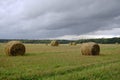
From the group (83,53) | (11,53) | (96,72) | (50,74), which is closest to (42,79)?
(50,74)

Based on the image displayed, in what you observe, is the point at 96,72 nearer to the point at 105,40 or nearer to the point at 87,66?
the point at 87,66

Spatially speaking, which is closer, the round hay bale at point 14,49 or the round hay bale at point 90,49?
the round hay bale at point 14,49

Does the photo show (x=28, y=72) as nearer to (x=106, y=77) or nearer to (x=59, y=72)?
(x=59, y=72)

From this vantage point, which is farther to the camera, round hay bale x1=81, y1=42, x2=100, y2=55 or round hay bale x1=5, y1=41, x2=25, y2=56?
round hay bale x1=81, y1=42, x2=100, y2=55

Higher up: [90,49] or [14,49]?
[14,49]

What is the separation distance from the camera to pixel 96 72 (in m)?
16.2

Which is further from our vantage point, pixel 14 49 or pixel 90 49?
pixel 90 49

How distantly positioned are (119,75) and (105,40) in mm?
94691

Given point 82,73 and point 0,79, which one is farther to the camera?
point 82,73

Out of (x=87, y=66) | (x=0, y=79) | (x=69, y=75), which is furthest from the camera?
(x=87, y=66)

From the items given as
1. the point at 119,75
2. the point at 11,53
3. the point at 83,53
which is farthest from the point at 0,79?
the point at 83,53

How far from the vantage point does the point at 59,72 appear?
15.5 metres

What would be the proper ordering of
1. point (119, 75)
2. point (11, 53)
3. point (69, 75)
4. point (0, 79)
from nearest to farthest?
point (0, 79), point (69, 75), point (119, 75), point (11, 53)

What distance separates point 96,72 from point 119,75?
1407 mm
